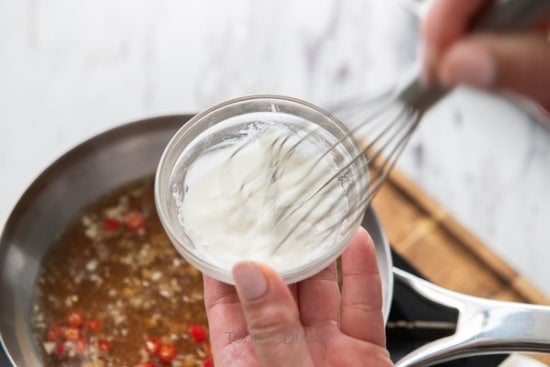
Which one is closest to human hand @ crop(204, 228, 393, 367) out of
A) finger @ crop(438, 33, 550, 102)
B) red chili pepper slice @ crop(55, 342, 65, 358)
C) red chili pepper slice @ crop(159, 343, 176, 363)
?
red chili pepper slice @ crop(159, 343, 176, 363)

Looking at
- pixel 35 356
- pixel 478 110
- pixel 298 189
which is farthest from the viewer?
pixel 478 110

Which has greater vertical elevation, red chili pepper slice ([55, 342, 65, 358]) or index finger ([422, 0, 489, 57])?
index finger ([422, 0, 489, 57])

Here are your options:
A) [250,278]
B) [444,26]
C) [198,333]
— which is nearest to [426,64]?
[444,26]

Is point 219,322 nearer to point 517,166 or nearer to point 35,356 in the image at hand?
point 35,356

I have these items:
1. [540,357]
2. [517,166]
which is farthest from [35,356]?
[517,166]

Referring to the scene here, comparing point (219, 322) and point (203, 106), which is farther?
point (203, 106)

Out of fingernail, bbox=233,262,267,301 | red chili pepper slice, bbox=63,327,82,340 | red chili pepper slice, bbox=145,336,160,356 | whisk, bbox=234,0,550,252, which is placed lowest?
red chili pepper slice, bbox=145,336,160,356

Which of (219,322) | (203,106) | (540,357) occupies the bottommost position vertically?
(540,357)

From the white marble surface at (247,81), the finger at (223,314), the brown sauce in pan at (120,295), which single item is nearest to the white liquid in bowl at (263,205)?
the finger at (223,314)

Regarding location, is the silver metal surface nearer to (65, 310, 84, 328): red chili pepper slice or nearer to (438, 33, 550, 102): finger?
(65, 310, 84, 328): red chili pepper slice
